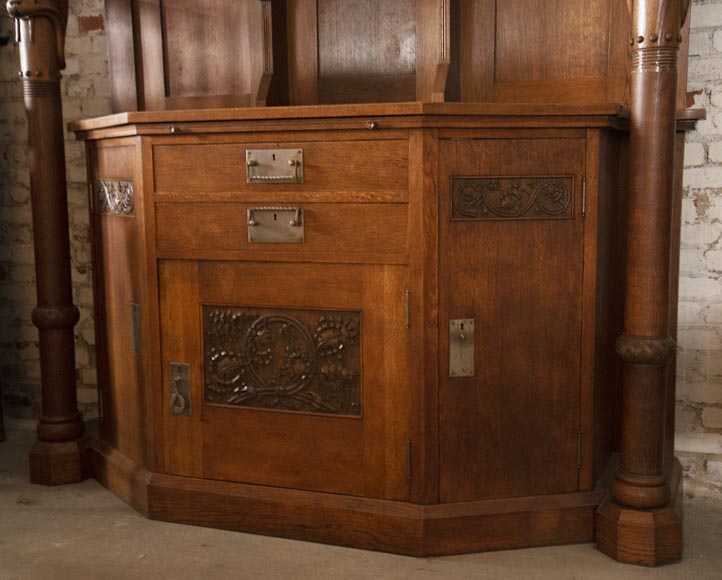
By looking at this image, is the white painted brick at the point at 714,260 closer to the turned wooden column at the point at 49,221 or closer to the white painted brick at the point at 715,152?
the white painted brick at the point at 715,152

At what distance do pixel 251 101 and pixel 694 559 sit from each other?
7.02 feet

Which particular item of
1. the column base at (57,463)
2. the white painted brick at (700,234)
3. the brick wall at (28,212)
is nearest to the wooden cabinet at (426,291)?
the white painted brick at (700,234)

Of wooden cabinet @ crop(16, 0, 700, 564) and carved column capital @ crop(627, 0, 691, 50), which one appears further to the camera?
wooden cabinet @ crop(16, 0, 700, 564)

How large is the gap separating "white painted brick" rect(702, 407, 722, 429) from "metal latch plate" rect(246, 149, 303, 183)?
170cm

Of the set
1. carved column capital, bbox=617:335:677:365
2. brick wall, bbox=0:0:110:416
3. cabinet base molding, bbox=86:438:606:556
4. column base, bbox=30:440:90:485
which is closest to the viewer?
carved column capital, bbox=617:335:677:365

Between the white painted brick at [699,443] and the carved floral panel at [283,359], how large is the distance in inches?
50.7

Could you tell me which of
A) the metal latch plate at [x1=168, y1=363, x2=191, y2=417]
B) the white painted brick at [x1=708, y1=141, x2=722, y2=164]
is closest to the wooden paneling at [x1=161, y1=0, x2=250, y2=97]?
the metal latch plate at [x1=168, y1=363, x2=191, y2=417]

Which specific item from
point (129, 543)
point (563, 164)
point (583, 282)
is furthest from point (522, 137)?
A: point (129, 543)

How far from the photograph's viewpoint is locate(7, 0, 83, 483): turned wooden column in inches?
119

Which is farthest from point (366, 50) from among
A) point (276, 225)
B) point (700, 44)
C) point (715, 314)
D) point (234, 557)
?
point (234, 557)

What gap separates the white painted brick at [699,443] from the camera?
3.12 m

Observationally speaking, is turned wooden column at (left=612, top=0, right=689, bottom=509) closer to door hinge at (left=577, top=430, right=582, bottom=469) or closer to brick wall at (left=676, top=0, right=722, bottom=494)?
door hinge at (left=577, top=430, right=582, bottom=469)

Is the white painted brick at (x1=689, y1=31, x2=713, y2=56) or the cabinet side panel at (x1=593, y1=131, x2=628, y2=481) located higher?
the white painted brick at (x1=689, y1=31, x2=713, y2=56)

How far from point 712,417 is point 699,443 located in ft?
0.35
